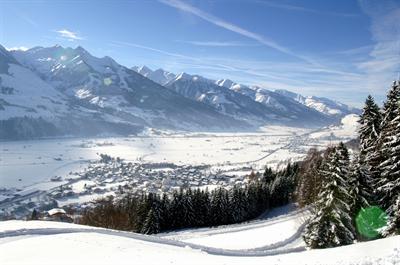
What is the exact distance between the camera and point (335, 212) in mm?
32125

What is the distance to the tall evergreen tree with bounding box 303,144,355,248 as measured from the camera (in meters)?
31.9

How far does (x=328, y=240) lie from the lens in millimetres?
32312

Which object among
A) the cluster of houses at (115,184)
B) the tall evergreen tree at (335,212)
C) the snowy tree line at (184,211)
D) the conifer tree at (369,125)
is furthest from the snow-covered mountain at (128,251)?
the cluster of houses at (115,184)

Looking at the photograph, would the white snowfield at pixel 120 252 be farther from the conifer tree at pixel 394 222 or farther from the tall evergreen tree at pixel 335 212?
the tall evergreen tree at pixel 335 212

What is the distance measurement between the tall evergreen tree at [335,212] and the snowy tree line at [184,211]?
33957 mm

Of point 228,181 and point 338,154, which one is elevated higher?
point 338,154

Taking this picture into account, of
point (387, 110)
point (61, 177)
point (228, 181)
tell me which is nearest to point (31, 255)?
point (387, 110)

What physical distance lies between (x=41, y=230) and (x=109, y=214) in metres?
39.2

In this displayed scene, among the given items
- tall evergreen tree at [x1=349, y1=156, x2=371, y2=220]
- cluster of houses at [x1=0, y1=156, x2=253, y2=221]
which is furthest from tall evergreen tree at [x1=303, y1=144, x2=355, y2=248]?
cluster of houses at [x1=0, y1=156, x2=253, y2=221]

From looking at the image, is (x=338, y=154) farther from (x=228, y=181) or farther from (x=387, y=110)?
(x=228, y=181)

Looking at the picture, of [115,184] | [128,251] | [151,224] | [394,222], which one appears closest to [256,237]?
[151,224]

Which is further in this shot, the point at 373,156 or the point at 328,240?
the point at 373,156

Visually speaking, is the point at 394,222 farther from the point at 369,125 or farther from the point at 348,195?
the point at 369,125

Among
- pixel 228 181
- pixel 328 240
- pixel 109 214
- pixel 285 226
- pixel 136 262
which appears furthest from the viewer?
pixel 228 181
